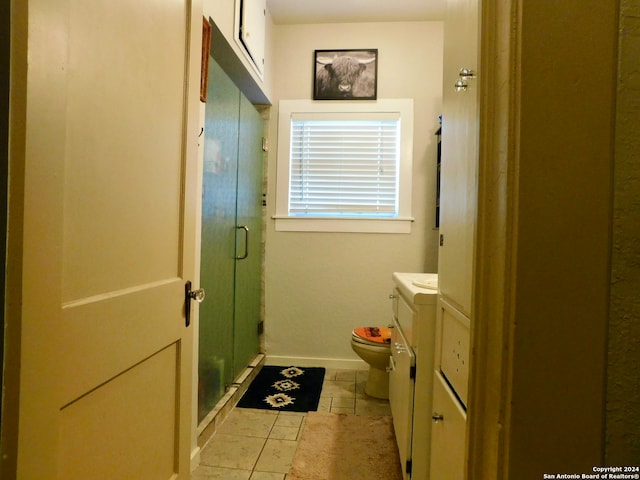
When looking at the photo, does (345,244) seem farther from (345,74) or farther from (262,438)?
(262,438)

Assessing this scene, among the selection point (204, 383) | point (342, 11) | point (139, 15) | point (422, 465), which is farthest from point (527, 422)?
point (342, 11)

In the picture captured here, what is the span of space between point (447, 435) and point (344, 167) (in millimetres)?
2225

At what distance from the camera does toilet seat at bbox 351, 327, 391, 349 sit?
2.11 m

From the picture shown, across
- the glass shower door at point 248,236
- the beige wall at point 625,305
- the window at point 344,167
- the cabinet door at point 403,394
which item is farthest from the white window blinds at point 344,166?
the beige wall at point 625,305

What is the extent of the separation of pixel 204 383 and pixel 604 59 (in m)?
1.91

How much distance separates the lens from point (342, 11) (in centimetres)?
258

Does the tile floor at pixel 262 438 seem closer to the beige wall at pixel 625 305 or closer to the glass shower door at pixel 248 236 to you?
the glass shower door at pixel 248 236

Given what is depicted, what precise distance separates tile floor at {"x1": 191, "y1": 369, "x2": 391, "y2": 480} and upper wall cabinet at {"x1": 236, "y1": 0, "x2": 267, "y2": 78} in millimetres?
2172

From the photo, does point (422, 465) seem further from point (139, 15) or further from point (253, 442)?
point (139, 15)

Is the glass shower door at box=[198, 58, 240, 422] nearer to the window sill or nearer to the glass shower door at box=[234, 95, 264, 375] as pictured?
the glass shower door at box=[234, 95, 264, 375]

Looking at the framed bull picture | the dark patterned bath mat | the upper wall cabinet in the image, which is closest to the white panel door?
the upper wall cabinet

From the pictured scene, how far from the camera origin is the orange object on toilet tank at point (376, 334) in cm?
215

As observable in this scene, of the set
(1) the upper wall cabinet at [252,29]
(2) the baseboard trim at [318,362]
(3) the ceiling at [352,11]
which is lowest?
(2) the baseboard trim at [318,362]

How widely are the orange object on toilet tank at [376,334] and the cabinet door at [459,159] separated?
1.19m
